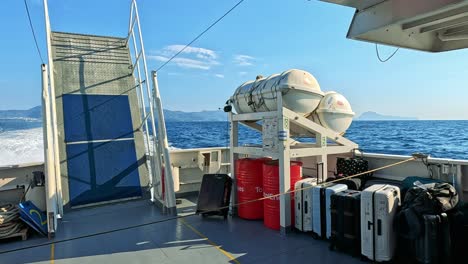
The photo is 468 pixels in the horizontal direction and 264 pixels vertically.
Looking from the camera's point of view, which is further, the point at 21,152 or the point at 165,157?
the point at 21,152

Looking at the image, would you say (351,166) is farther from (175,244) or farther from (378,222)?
(175,244)

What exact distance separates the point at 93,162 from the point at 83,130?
755 millimetres

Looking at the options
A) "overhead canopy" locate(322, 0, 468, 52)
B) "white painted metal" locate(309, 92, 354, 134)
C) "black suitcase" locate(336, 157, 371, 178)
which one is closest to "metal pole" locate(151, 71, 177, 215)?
"white painted metal" locate(309, 92, 354, 134)

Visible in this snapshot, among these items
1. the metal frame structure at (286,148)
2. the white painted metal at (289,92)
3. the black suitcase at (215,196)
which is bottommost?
the black suitcase at (215,196)

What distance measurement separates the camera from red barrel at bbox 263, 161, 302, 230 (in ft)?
14.9

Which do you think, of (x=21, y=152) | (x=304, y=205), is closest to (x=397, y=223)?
(x=304, y=205)

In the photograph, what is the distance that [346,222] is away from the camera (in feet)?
12.0

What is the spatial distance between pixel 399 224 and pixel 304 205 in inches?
49.9

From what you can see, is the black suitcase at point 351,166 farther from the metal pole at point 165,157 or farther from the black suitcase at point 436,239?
the metal pole at point 165,157

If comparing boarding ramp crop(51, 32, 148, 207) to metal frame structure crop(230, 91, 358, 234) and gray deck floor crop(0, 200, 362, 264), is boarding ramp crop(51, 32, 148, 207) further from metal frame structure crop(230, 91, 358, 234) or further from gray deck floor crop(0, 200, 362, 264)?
metal frame structure crop(230, 91, 358, 234)

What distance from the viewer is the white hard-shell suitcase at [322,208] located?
402 cm

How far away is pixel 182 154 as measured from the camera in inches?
270

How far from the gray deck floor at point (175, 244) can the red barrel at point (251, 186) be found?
17 cm

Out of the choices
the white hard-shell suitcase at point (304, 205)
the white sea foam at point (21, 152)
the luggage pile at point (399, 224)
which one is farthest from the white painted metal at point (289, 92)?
the white sea foam at point (21, 152)
